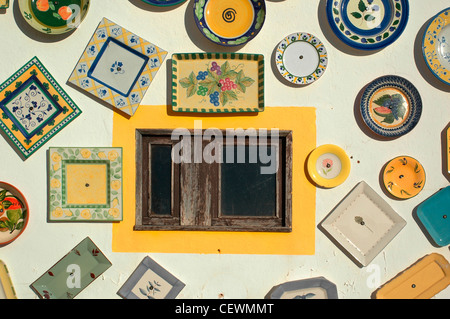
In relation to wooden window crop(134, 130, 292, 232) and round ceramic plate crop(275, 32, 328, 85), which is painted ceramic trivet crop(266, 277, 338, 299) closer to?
wooden window crop(134, 130, 292, 232)

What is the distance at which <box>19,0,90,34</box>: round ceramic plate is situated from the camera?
4.38ft

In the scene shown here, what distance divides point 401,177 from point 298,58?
0.64 meters

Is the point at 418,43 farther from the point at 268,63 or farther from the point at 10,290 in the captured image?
the point at 10,290

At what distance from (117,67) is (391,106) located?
3.70 ft

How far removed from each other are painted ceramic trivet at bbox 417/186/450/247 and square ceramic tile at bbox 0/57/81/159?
1.48 m

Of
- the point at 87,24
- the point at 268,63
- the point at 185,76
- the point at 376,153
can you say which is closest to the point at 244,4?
the point at 268,63

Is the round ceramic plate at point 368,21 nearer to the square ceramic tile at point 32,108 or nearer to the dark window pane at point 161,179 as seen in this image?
the dark window pane at point 161,179

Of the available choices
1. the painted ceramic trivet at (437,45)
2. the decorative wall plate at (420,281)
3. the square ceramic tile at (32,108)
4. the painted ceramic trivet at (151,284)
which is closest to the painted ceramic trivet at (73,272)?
the painted ceramic trivet at (151,284)

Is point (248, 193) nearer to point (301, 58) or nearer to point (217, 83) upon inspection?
point (217, 83)

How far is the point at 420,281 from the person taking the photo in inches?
53.7

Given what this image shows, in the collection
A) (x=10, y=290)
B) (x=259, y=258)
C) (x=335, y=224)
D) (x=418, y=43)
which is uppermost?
(x=418, y=43)

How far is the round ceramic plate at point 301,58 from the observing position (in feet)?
4.37

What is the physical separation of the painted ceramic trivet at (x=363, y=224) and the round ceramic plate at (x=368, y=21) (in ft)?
1.89

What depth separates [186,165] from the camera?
1378 millimetres
